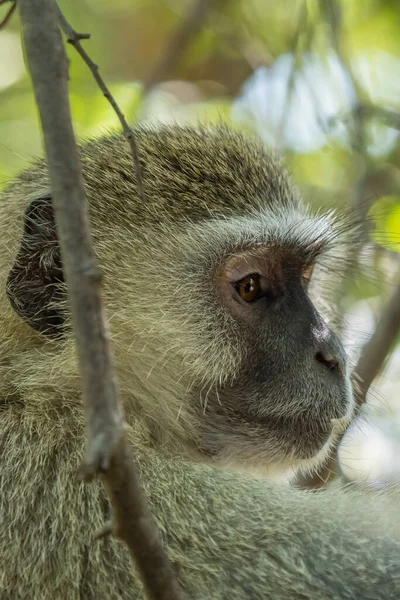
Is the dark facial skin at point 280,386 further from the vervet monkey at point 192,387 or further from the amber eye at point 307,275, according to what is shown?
the amber eye at point 307,275

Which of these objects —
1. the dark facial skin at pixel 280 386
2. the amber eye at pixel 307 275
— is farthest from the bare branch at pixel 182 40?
the dark facial skin at pixel 280 386

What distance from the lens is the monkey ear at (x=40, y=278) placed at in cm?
321

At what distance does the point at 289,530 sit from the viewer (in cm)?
276

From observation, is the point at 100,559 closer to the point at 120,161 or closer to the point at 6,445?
the point at 6,445

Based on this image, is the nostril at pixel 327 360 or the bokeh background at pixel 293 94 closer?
the nostril at pixel 327 360

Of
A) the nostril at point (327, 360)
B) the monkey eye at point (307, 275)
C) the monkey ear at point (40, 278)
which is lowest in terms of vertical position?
the nostril at point (327, 360)

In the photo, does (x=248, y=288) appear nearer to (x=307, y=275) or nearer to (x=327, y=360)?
(x=327, y=360)

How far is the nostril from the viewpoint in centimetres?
330

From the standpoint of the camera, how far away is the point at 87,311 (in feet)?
5.40

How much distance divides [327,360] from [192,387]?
54 cm

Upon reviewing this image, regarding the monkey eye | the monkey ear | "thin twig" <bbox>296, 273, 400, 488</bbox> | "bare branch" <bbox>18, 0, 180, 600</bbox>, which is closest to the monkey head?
the monkey ear

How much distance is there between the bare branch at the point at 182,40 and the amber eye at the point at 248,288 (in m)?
2.65

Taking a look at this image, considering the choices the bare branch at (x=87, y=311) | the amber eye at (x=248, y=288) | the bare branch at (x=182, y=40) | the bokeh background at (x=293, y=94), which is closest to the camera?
the bare branch at (x=87, y=311)

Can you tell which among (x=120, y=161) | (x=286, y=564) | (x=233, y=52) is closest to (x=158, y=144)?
(x=120, y=161)
